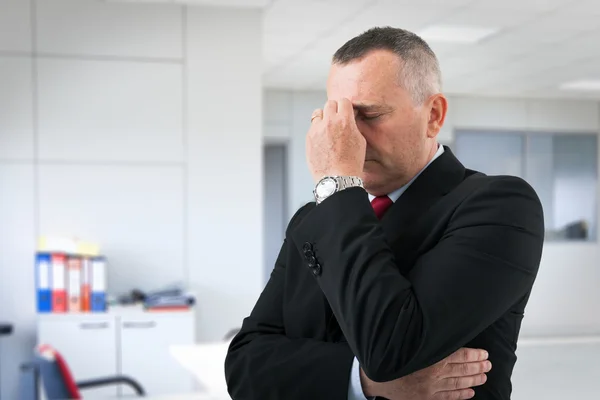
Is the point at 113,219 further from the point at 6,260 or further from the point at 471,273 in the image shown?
the point at 471,273

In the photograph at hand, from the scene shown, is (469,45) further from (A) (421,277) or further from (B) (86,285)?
(A) (421,277)

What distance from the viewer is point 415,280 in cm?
106

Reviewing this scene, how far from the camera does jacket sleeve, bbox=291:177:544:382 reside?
3.30ft

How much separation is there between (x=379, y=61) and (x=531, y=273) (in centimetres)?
41

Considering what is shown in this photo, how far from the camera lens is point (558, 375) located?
1.52m

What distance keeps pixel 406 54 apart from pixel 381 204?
260mm

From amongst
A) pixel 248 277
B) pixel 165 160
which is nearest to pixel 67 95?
pixel 165 160

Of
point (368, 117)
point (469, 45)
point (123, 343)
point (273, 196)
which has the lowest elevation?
point (123, 343)

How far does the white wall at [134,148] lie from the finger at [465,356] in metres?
4.17

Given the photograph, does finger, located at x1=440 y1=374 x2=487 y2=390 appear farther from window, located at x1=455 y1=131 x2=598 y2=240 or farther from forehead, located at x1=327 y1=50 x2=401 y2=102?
window, located at x1=455 y1=131 x2=598 y2=240

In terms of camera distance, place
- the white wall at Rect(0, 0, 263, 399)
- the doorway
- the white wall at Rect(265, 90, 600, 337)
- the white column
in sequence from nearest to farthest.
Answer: the white wall at Rect(0, 0, 263, 399), the white column, the doorway, the white wall at Rect(265, 90, 600, 337)

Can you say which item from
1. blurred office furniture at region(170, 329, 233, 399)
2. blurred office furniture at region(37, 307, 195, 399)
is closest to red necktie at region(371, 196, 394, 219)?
blurred office furniture at region(170, 329, 233, 399)

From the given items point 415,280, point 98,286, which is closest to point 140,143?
point 98,286

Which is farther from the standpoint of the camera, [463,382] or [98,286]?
[98,286]
